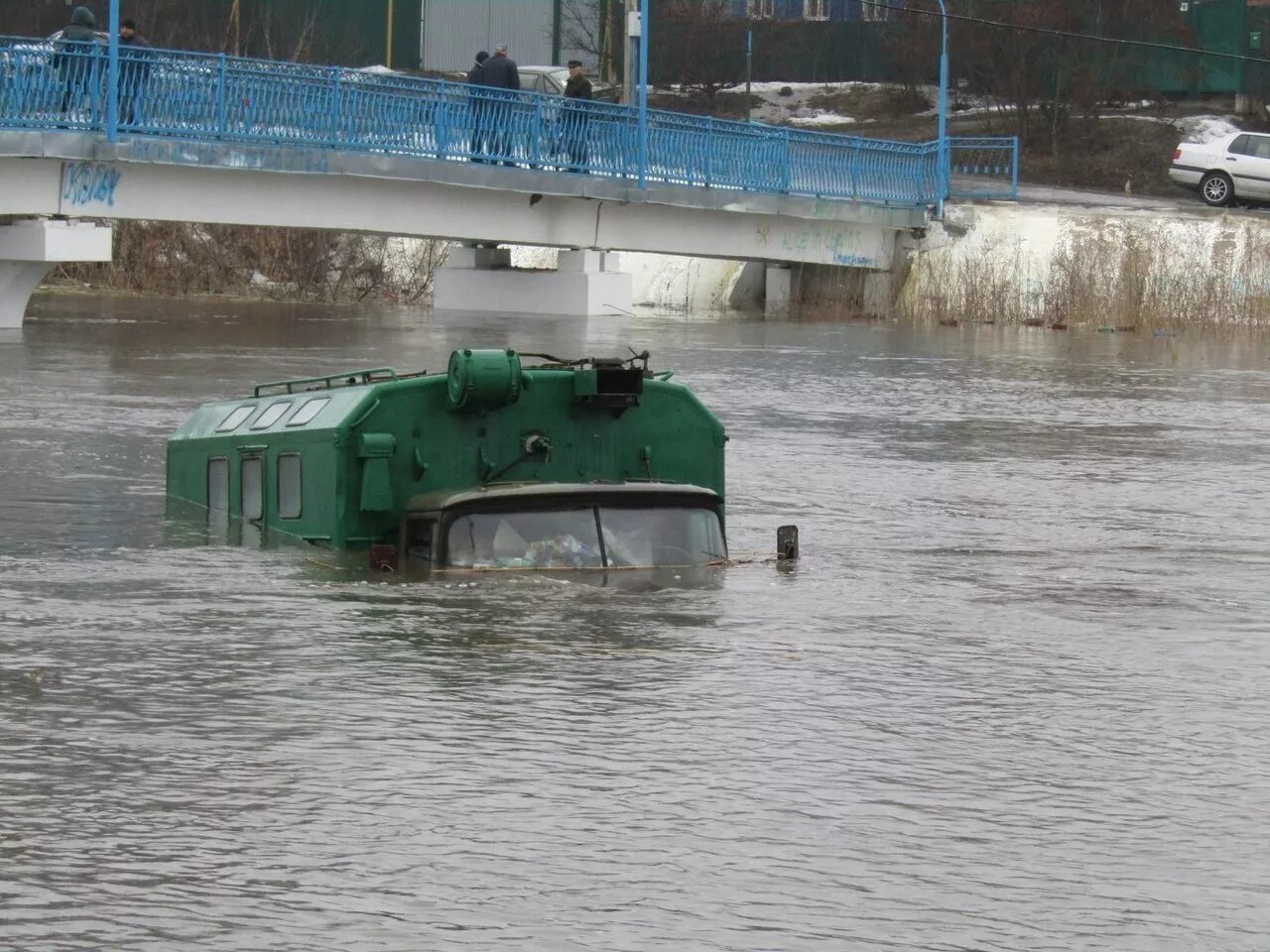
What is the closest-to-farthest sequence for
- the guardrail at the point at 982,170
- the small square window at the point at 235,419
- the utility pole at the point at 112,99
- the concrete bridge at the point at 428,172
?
the small square window at the point at 235,419 < the utility pole at the point at 112,99 < the concrete bridge at the point at 428,172 < the guardrail at the point at 982,170

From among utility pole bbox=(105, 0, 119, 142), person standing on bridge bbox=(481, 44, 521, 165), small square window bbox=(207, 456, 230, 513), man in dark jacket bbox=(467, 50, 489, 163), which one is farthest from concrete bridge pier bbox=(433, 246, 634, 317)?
small square window bbox=(207, 456, 230, 513)

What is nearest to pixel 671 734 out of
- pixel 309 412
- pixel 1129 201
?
pixel 309 412

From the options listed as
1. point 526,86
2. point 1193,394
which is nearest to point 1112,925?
point 1193,394

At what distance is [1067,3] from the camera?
64.8m

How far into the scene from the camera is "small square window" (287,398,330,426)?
15.8 meters

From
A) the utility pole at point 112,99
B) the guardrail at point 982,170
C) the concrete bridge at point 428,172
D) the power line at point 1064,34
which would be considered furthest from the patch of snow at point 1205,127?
the utility pole at point 112,99

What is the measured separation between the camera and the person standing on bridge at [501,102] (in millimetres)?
39438

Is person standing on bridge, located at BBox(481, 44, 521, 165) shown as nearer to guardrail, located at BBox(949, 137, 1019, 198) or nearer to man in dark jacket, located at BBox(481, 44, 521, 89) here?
man in dark jacket, located at BBox(481, 44, 521, 89)

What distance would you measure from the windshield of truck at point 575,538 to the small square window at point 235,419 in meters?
4.26

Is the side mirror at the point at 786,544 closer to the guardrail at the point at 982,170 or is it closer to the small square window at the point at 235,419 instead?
the small square window at the point at 235,419

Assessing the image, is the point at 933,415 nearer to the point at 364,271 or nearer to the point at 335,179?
the point at 335,179

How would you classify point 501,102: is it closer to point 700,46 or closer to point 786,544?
point 786,544

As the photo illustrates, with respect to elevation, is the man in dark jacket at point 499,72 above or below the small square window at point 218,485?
above

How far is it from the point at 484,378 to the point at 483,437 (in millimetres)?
519
